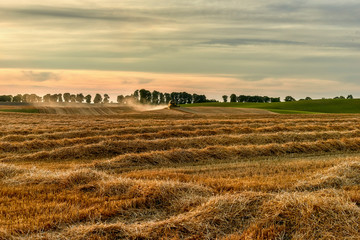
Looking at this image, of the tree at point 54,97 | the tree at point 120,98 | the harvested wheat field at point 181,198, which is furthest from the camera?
the tree at point 120,98

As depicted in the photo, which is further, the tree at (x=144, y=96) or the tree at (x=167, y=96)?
the tree at (x=167, y=96)

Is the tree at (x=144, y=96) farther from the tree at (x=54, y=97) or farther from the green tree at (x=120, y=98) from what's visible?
the tree at (x=54, y=97)

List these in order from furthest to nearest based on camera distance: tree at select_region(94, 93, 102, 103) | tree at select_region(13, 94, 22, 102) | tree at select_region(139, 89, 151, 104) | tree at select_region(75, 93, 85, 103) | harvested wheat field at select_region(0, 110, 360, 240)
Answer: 1. tree at select_region(13, 94, 22, 102)
2. tree at select_region(94, 93, 102, 103)
3. tree at select_region(75, 93, 85, 103)
4. tree at select_region(139, 89, 151, 104)
5. harvested wheat field at select_region(0, 110, 360, 240)

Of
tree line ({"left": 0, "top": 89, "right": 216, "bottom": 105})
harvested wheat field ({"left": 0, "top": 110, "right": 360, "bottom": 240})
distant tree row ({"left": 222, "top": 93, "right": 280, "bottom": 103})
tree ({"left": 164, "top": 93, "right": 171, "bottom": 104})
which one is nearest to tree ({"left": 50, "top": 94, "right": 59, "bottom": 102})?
tree line ({"left": 0, "top": 89, "right": 216, "bottom": 105})

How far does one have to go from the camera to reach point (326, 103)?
278ft

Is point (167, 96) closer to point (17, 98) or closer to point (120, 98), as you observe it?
point (120, 98)

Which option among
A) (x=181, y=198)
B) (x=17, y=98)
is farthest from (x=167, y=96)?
(x=181, y=198)

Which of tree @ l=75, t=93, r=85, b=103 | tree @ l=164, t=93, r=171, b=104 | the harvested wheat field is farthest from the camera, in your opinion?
tree @ l=164, t=93, r=171, b=104

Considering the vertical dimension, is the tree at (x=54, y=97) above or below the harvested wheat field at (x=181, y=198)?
above

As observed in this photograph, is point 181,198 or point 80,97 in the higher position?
point 80,97

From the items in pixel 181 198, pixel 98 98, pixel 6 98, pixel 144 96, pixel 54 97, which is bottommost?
pixel 181 198

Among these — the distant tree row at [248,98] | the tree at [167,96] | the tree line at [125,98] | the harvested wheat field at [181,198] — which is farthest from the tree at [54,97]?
the harvested wheat field at [181,198]

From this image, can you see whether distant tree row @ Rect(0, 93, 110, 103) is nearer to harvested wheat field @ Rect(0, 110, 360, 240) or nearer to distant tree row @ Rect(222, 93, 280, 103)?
distant tree row @ Rect(222, 93, 280, 103)

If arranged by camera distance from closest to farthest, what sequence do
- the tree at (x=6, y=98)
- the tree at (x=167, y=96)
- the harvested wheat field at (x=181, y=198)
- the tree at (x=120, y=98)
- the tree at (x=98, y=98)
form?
1. the harvested wheat field at (x=181, y=198)
2. the tree at (x=6, y=98)
3. the tree at (x=120, y=98)
4. the tree at (x=98, y=98)
5. the tree at (x=167, y=96)
